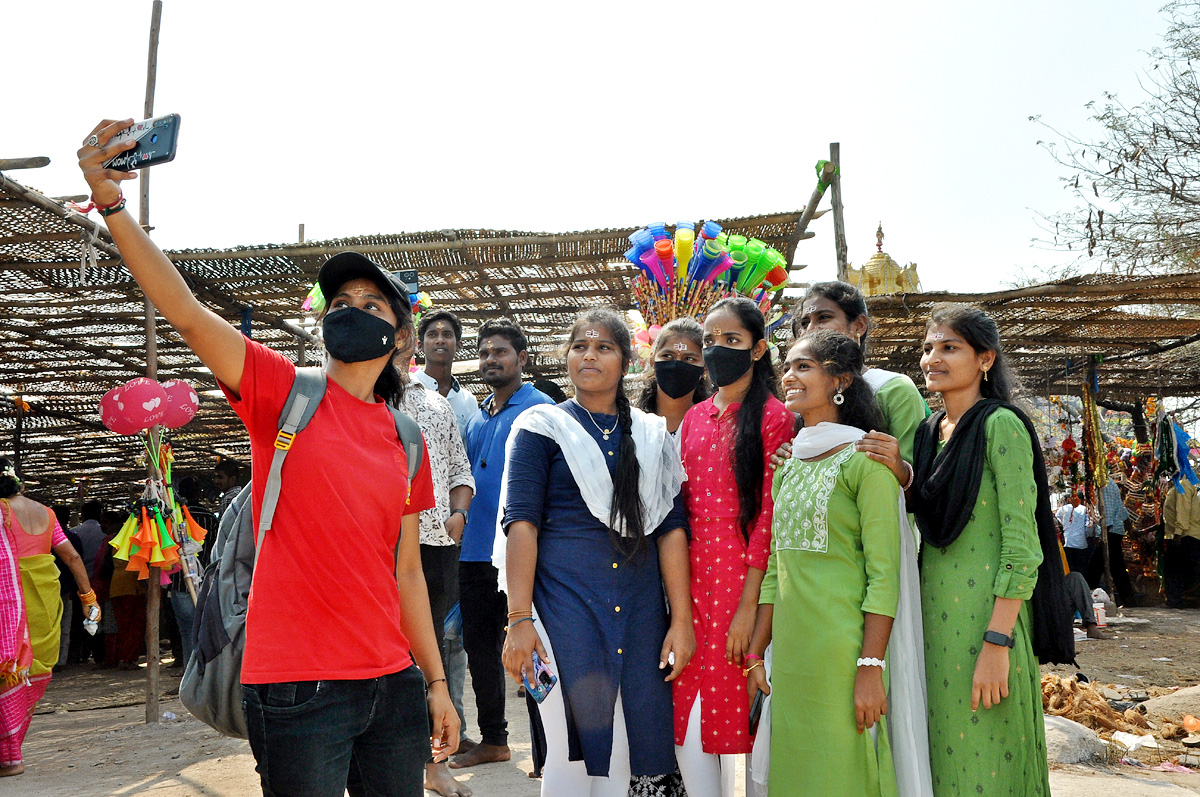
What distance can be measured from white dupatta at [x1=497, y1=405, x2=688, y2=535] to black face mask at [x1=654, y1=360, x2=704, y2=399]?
0.41 metres

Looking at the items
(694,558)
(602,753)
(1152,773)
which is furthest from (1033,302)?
(602,753)

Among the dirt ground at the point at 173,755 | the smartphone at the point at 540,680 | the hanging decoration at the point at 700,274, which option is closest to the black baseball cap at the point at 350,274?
the smartphone at the point at 540,680

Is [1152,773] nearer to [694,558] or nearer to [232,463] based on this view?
[694,558]

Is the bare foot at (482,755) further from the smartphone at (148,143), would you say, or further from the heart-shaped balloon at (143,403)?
the smartphone at (148,143)

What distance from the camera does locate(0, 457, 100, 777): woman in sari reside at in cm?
513

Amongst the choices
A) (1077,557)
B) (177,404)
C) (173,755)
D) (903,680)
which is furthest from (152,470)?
(1077,557)

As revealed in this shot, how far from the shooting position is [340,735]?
6.33 feet

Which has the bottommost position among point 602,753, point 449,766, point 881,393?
point 449,766

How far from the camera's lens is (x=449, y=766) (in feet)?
13.9

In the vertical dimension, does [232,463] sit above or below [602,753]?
above

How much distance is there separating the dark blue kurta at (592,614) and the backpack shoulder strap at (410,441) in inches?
23.1

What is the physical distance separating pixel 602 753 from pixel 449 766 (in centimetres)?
181

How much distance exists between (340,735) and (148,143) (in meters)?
1.26

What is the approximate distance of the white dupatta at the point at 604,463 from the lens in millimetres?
2838
